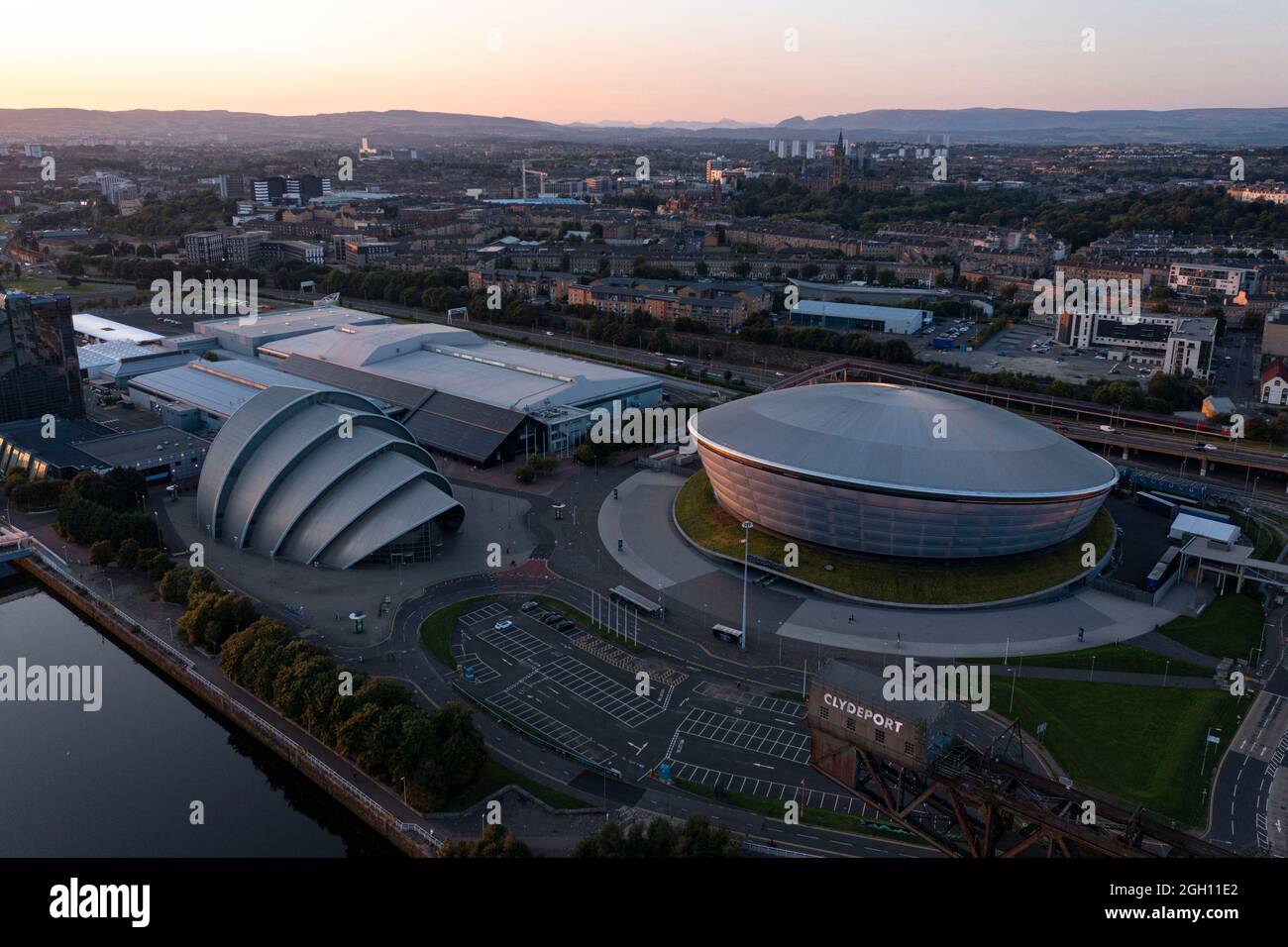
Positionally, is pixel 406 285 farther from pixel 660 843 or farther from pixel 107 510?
pixel 660 843

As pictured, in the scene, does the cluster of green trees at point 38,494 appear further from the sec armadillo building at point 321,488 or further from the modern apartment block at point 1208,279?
the modern apartment block at point 1208,279

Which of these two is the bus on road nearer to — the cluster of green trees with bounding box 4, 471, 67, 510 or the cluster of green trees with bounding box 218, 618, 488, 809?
the cluster of green trees with bounding box 218, 618, 488, 809

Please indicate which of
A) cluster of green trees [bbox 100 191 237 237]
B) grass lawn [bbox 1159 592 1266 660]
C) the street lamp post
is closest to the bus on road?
the street lamp post

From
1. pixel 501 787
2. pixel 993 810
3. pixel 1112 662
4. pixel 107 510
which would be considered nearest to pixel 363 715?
pixel 501 787

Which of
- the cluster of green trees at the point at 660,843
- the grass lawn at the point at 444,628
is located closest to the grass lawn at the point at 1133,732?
the cluster of green trees at the point at 660,843

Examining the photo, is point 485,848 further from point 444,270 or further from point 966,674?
point 444,270

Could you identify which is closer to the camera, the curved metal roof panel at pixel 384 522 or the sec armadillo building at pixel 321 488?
the curved metal roof panel at pixel 384 522
